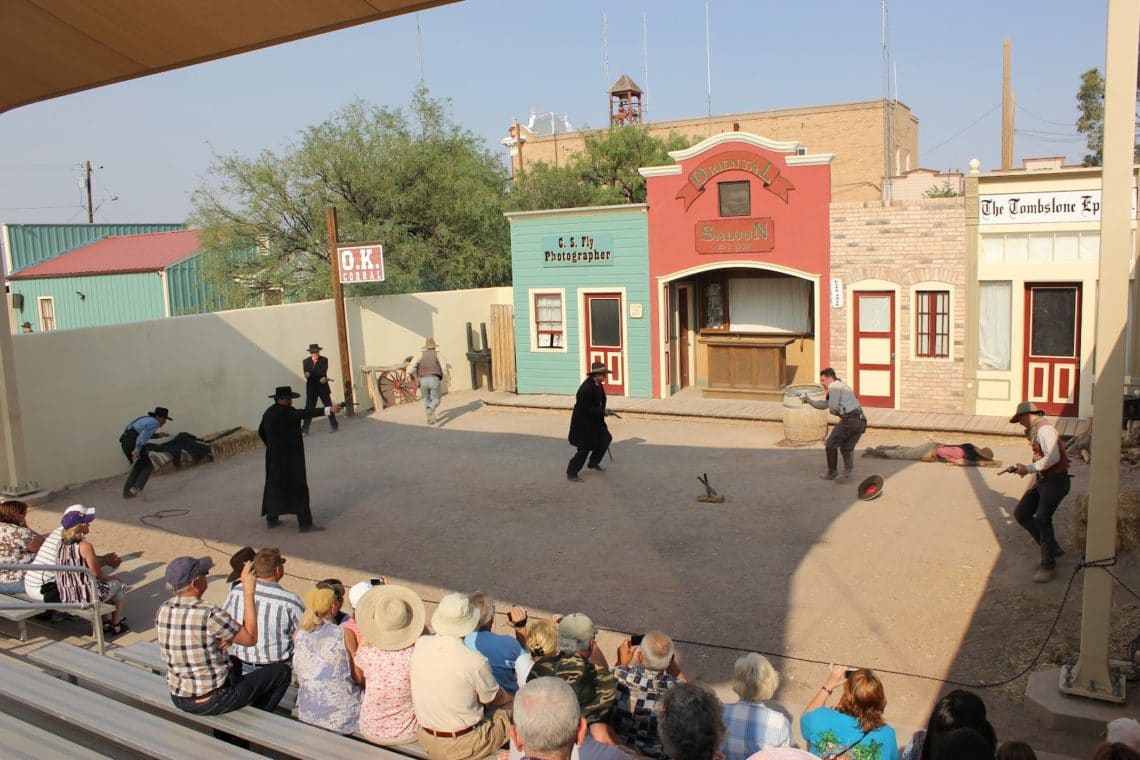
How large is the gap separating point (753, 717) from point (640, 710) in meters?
0.65

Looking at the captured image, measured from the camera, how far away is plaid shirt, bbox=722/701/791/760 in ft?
15.1

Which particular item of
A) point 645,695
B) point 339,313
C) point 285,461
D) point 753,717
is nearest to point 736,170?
point 339,313

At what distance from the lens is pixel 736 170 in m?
17.6

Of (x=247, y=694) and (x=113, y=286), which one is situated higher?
(x=113, y=286)

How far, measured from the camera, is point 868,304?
659 inches

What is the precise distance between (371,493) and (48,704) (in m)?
7.84

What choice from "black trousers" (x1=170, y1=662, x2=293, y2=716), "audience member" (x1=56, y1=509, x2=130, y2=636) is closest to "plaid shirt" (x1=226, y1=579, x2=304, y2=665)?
"black trousers" (x1=170, y1=662, x2=293, y2=716)

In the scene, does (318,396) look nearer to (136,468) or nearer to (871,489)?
(136,468)

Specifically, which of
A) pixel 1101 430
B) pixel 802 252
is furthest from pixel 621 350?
pixel 1101 430

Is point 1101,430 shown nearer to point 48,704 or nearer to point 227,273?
point 48,704

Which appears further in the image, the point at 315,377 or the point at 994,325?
the point at 315,377

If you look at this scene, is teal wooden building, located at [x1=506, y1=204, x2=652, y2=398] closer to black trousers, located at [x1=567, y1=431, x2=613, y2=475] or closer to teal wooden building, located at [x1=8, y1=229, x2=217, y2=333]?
black trousers, located at [x1=567, y1=431, x2=613, y2=475]

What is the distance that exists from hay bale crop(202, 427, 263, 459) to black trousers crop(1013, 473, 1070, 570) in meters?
11.9

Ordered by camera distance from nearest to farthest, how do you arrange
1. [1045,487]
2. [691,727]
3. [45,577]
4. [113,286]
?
1. [691,727]
2. [45,577]
3. [1045,487]
4. [113,286]
